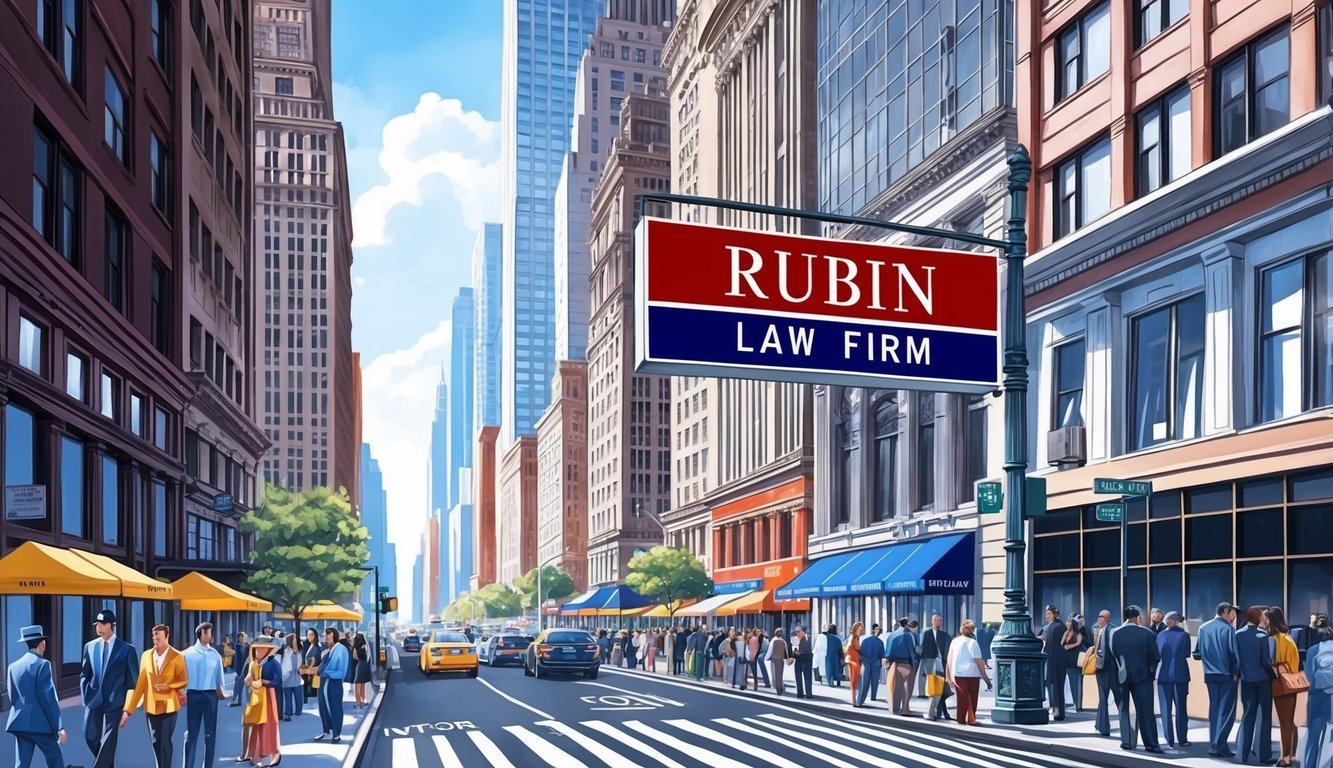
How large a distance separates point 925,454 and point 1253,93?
17.2 m

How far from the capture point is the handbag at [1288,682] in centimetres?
1638

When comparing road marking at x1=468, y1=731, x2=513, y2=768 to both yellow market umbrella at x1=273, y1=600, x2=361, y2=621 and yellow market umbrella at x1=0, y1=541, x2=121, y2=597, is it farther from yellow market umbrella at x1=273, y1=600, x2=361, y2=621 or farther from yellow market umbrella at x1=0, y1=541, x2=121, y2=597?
yellow market umbrella at x1=273, y1=600, x2=361, y2=621

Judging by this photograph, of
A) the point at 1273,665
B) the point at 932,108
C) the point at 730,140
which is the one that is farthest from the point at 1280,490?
the point at 730,140

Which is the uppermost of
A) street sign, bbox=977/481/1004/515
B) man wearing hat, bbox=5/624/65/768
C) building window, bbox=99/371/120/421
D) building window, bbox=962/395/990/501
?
building window, bbox=99/371/120/421

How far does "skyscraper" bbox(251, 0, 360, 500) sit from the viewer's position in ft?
507

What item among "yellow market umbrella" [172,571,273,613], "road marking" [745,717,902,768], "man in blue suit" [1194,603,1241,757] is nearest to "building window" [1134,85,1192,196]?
"man in blue suit" [1194,603,1241,757]

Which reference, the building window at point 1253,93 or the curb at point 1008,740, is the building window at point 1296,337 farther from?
the curb at point 1008,740

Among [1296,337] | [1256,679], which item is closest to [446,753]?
[1256,679]

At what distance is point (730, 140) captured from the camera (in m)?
87.1

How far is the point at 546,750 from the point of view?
62.7 ft

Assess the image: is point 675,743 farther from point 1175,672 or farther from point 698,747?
point 1175,672

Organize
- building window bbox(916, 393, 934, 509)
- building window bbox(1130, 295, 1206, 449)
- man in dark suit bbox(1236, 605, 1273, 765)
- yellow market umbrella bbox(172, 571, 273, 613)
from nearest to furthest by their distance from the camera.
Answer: man in dark suit bbox(1236, 605, 1273, 765), building window bbox(1130, 295, 1206, 449), yellow market umbrella bbox(172, 571, 273, 613), building window bbox(916, 393, 934, 509)

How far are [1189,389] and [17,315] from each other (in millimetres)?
22460

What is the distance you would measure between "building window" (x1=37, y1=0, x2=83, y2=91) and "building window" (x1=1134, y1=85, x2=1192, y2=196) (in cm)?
2306
